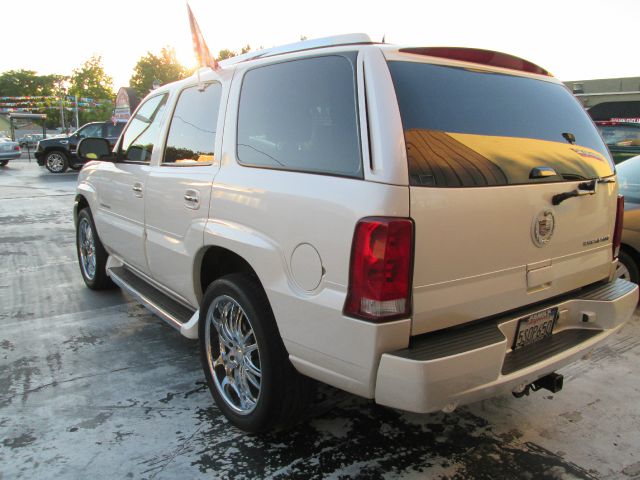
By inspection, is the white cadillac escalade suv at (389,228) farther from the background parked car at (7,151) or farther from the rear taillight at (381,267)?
the background parked car at (7,151)

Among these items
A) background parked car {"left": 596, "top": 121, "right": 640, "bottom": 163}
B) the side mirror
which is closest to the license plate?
the side mirror

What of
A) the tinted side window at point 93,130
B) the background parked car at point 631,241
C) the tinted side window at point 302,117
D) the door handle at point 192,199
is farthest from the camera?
the tinted side window at point 93,130

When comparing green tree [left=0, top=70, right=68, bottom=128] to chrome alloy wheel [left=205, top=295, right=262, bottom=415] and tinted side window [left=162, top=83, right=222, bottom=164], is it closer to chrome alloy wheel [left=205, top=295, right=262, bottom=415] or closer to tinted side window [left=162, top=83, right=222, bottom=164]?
tinted side window [left=162, top=83, right=222, bottom=164]

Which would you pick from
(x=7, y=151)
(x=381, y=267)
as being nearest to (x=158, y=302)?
(x=381, y=267)

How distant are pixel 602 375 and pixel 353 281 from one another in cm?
245

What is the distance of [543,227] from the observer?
247cm

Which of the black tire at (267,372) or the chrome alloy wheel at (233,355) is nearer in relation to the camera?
the black tire at (267,372)

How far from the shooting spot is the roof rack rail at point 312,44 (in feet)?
7.86

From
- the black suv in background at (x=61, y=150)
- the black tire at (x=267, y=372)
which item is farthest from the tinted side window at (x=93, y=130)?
the black tire at (x=267, y=372)

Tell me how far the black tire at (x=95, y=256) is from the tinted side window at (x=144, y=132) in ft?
3.38

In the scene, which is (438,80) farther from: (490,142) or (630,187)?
(630,187)

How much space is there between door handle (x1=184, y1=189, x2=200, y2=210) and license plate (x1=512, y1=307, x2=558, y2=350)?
1815 millimetres

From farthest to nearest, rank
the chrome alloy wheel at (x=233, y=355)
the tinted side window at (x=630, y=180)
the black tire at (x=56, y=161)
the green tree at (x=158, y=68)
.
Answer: the green tree at (x=158, y=68), the black tire at (x=56, y=161), the tinted side window at (x=630, y=180), the chrome alloy wheel at (x=233, y=355)

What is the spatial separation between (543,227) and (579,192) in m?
0.32
